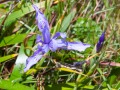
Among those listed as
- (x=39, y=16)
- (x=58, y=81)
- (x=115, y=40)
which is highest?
(x=39, y=16)

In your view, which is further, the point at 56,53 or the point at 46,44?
the point at 56,53

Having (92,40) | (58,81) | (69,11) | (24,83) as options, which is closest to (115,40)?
(92,40)

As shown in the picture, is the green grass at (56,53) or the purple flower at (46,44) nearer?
the purple flower at (46,44)

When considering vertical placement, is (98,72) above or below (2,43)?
below

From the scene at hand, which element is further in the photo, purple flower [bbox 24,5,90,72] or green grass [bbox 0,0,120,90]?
green grass [bbox 0,0,120,90]

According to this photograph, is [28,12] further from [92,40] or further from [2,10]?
[92,40]

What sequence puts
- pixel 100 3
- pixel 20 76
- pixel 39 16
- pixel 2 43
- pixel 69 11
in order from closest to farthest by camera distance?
1. pixel 39 16
2. pixel 20 76
3. pixel 2 43
4. pixel 69 11
5. pixel 100 3

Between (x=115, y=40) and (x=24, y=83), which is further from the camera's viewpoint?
(x=115, y=40)

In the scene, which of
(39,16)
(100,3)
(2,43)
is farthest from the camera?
(100,3)
